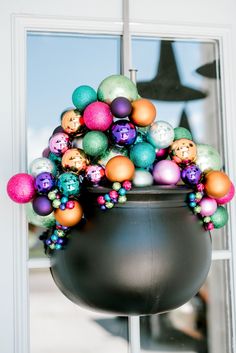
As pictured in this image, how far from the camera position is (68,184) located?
0.84 m

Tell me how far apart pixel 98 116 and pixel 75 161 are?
10 cm

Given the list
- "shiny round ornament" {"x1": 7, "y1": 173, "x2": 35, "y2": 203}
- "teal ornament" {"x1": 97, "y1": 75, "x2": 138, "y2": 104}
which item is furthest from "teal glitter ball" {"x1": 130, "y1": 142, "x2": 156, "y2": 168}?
"shiny round ornament" {"x1": 7, "y1": 173, "x2": 35, "y2": 203}

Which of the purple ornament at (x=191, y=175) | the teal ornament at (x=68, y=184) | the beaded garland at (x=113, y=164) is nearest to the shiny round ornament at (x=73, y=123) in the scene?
the beaded garland at (x=113, y=164)

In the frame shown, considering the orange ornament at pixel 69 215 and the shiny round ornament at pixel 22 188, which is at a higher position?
the shiny round ornament at pixel 22 188

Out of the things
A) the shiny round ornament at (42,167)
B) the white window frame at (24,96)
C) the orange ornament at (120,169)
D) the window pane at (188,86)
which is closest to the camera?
the orange ornament at (120,169)

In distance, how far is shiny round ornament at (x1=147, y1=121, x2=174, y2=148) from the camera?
885mm

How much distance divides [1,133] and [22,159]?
0.09m

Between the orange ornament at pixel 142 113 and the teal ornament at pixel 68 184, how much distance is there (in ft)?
0.56

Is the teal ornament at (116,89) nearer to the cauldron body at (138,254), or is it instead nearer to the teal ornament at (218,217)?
the cauldron body at (138,254)

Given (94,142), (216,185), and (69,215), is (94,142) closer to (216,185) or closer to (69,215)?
(69,215)

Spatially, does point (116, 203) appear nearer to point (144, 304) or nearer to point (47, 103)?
point (144, 304)

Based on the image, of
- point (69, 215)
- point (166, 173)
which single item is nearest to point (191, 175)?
point (166, 173)

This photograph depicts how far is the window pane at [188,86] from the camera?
4.41 feet

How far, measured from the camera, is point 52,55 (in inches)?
50.4
